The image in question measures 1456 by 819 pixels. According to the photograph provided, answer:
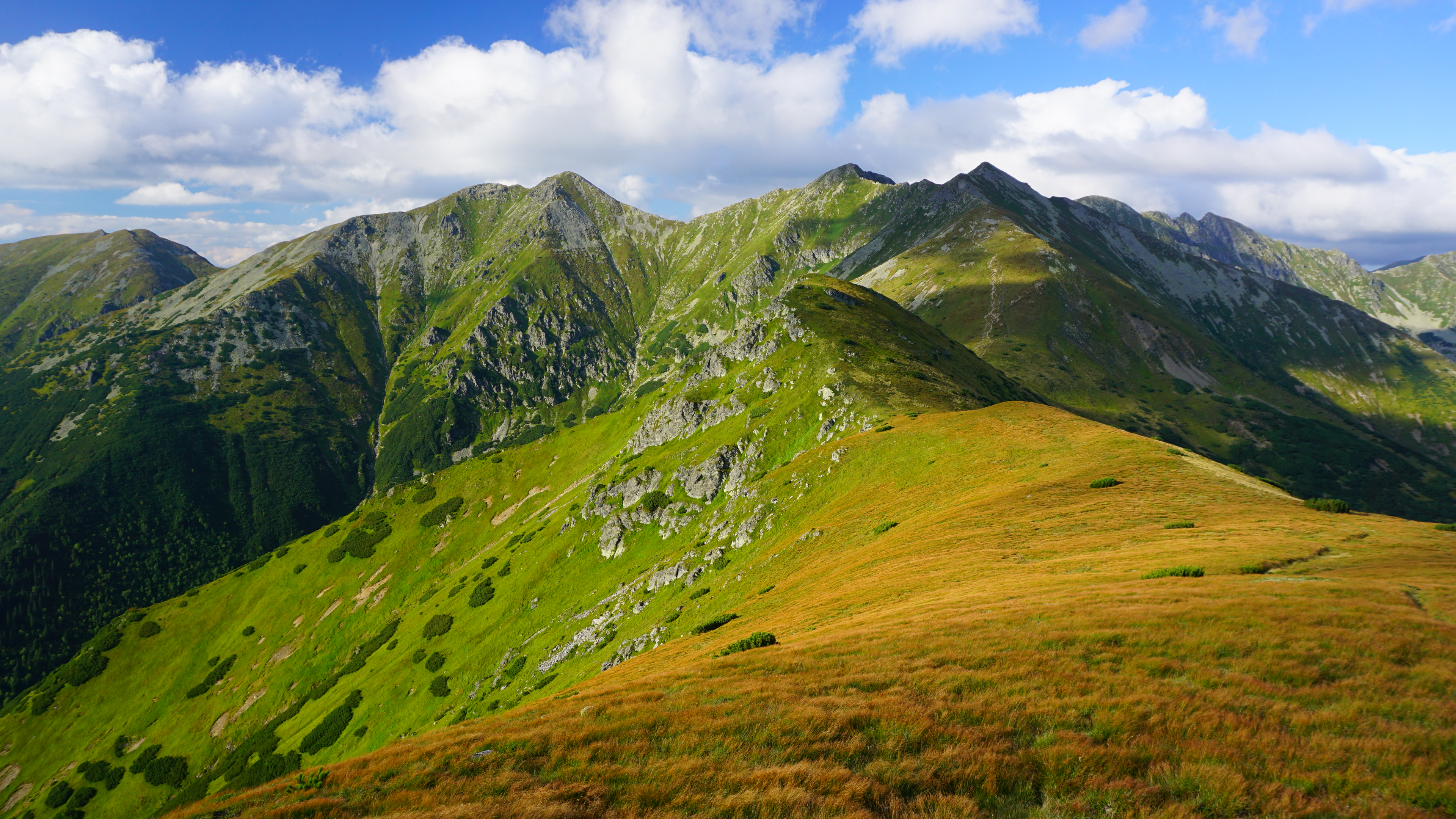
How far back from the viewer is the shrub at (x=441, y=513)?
121688 millimetres

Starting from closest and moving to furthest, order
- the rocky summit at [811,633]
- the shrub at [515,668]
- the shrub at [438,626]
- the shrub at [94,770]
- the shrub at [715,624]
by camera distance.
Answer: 1. the rocky summit at [811,633]
2. the shrub at [715,624]
3. the shrub at [515,668]
4. the shrub at [438,626]
5. the shrub at [94,770]

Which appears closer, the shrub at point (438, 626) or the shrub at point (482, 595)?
the shrub at point (438, 626)

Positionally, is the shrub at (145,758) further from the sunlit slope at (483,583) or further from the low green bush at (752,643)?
the low green bush at (752,643)

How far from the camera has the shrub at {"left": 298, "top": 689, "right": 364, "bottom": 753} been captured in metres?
72.8

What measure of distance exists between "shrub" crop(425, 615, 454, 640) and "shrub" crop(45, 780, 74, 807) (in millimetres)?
61470

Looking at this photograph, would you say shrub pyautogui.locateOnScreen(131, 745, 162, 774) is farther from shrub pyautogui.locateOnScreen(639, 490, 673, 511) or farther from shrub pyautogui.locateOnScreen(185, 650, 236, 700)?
shrub pyautogui.locateOnScreen(639, 490, 673, 511)

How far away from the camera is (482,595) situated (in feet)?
290

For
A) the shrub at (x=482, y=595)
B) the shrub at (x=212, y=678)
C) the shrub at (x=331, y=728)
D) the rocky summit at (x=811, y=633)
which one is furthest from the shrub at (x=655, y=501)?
the shrub at (x=212, y=678)

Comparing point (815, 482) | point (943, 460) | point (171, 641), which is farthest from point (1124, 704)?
point (171, 641)

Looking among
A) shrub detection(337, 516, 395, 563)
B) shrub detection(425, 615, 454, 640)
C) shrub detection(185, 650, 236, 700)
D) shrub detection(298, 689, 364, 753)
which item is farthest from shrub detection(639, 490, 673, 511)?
shrub detection(185, 650, 236, 700)

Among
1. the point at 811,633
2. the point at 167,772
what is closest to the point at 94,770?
the point at 167,772

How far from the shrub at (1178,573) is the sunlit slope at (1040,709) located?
0.46 meters

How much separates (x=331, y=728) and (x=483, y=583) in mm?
26446

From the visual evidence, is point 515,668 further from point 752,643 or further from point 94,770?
point 94,770
